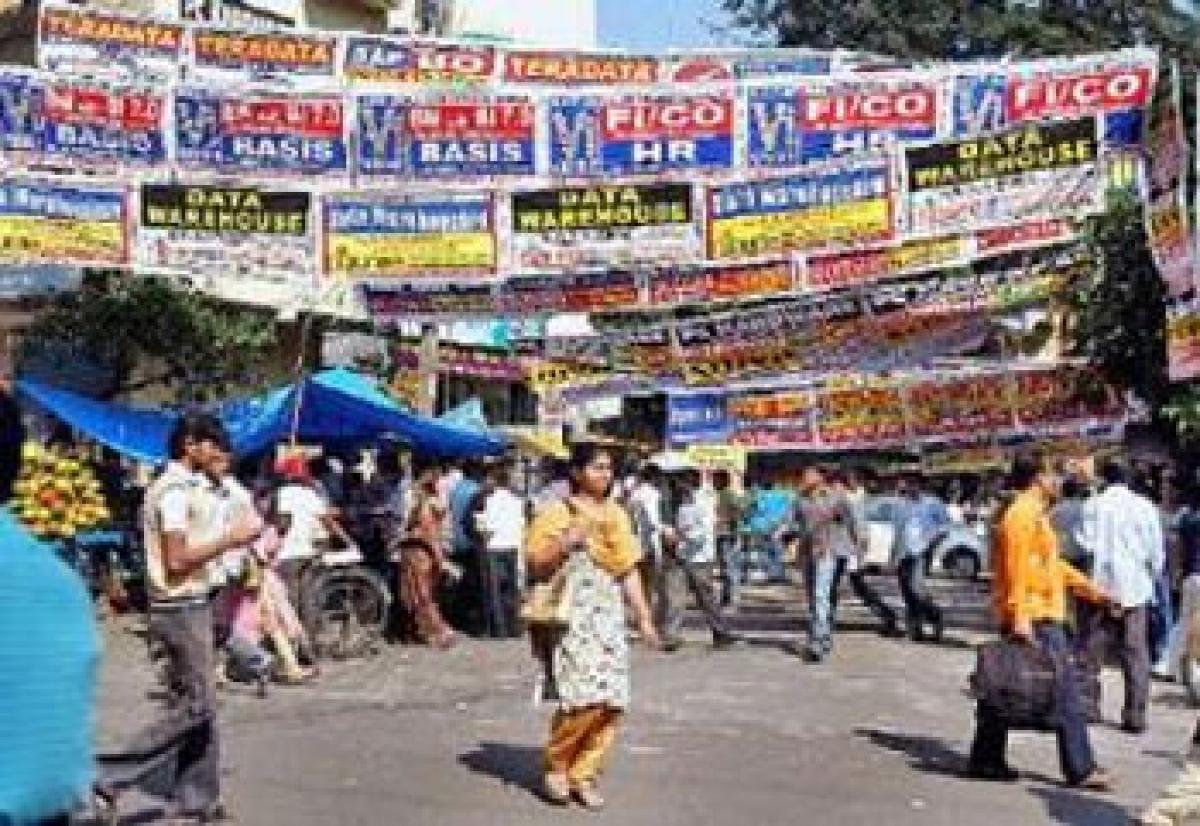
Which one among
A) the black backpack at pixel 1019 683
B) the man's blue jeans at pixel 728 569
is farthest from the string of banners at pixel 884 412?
the black backpack at pixel 1019 683

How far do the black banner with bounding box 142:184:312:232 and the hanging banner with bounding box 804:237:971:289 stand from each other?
13.3ft

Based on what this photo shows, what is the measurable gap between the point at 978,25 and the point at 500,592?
95.0 feet

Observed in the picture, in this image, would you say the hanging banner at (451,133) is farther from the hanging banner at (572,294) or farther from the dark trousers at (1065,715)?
the dark trousers at (1065,715)

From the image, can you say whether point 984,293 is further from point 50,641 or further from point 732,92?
point 50,641

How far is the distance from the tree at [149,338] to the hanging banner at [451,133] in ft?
17.3

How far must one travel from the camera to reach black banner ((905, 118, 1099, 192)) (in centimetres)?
1650

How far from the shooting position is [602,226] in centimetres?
1694

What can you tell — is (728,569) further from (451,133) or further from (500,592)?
(451,133)

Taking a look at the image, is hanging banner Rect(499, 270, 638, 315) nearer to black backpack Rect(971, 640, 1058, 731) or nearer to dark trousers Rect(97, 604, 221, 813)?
black backpack Rect(971, 640, 1058, 731)

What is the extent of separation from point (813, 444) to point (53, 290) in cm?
997

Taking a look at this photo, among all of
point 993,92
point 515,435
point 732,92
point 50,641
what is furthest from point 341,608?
point 50,641

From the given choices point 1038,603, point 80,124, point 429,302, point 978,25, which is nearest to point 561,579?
point 1038,603

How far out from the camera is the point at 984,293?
21016 mm

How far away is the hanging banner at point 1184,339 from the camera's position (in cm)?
1433
